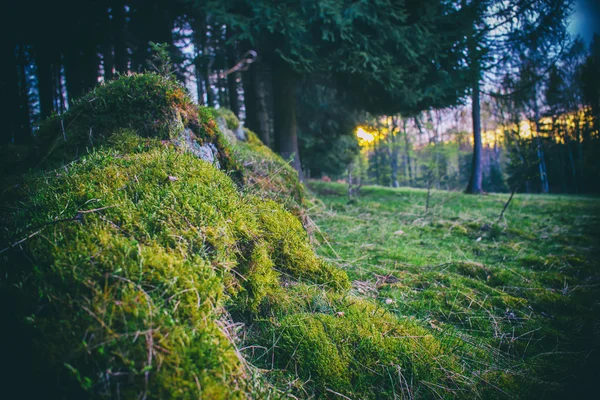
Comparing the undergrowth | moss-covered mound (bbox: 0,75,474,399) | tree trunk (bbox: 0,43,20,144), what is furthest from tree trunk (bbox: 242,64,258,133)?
moss-covered mound (bbox: 0,75,474,399)

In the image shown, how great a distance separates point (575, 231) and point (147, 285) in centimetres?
847

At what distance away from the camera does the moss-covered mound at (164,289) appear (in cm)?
100

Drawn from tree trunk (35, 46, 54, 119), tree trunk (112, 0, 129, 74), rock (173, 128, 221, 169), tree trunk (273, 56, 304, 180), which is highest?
tree trunk (112, 0, 129, 74)

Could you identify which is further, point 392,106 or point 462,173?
point 462,173

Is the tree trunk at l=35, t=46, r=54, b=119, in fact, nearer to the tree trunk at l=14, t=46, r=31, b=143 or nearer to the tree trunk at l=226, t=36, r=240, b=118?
the tree trunk at l=14, t=46, r=31, b=143

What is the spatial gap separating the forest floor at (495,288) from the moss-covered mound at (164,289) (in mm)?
562

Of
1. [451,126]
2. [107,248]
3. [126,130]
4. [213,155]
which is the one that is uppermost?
[451,126]

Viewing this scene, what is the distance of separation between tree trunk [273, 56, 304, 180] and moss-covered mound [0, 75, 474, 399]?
677 cm

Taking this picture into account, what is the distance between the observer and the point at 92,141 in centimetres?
260

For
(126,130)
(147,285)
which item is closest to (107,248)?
(147,285)

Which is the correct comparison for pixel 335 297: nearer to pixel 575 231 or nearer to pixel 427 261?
pixel 427 261

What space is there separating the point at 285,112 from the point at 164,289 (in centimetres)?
883

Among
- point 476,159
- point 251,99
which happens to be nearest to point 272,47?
point 251,99

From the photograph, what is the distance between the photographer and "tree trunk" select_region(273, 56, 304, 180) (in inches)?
364
